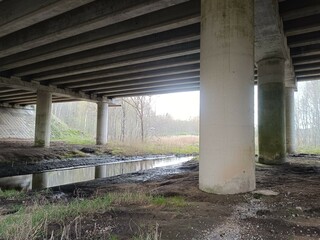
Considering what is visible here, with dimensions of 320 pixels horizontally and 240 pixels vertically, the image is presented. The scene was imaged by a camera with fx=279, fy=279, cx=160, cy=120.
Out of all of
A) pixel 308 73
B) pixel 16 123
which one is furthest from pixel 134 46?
pixel 16 123

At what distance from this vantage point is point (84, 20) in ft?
31.3

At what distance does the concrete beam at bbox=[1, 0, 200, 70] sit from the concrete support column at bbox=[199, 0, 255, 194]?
3.41 metres

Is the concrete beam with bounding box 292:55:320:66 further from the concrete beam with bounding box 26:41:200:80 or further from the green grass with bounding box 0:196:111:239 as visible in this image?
the green grass with bounding box 0:196:111:239

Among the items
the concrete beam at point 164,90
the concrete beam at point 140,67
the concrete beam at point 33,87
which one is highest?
the concrete beam at point 140,67

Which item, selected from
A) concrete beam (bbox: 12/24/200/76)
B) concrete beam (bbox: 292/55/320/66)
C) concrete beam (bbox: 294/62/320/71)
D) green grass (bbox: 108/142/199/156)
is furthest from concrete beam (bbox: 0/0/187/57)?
green grass (bbox: 108/142/199/156)

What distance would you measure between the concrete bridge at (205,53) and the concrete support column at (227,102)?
0.02m

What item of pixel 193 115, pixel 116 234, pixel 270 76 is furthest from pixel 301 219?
pixel 193 115

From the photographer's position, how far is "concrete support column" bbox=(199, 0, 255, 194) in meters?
5.56

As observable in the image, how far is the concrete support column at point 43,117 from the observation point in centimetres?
2115

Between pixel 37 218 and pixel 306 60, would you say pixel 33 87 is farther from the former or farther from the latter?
pixel 37 218

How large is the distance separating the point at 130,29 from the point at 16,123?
2789cm

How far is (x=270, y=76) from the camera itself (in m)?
11.4

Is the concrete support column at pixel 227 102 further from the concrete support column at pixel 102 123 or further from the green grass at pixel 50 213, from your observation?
the concrete support column at pixel 102 123

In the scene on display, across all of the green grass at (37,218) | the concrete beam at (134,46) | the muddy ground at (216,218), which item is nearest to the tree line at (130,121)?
the concrete beam at (134,46)
